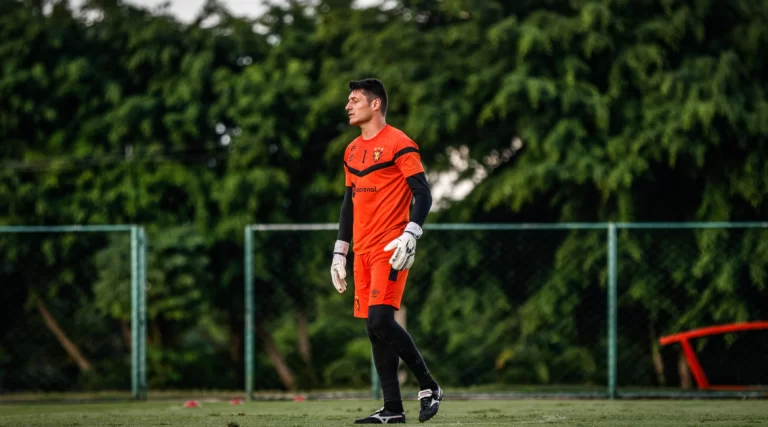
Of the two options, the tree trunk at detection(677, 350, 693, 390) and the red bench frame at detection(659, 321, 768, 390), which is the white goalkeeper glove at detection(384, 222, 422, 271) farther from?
the tree trunk at detection(677, 350, 693, 390)

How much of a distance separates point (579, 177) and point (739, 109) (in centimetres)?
195

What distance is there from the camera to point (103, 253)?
41.6 feet

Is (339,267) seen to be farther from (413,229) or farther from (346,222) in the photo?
(413,229)

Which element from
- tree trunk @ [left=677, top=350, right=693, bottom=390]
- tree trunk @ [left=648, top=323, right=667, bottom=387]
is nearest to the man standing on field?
tree trunk @ [left=648, top=323, right=667, bottom=387]

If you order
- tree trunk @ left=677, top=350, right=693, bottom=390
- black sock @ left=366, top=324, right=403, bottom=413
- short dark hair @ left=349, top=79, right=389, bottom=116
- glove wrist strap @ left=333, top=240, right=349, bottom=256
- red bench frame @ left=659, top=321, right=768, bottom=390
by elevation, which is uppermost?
short dark hair @ left=349, top=79, right=389, bottom=116

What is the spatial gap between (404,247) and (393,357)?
719 mm

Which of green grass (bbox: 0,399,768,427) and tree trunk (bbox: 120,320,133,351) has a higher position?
green grass (bbox: 0,399,768,427)

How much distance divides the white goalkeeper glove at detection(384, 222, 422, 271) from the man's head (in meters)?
0.71

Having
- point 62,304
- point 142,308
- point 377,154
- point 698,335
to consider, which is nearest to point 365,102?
point 377,154

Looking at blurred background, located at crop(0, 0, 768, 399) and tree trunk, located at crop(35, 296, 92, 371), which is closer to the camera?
blurred background, located at crop(0, 0, 768, 399)

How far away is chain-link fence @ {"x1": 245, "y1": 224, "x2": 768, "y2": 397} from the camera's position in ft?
34.9

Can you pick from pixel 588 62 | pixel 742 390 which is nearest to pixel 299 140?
pixel 588 62

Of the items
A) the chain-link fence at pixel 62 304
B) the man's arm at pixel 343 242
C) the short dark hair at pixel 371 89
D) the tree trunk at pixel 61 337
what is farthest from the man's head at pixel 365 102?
the tree trunk at pixel 61 337

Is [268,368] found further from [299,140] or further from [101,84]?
[101,84]
